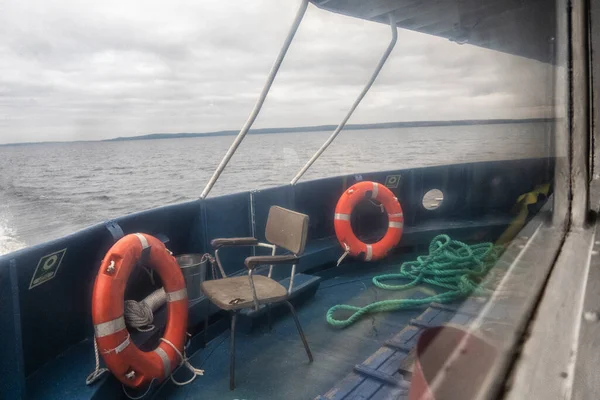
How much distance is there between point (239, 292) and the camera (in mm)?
2207

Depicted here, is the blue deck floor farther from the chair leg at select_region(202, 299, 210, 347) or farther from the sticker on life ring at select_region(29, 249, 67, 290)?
the sticker on life ring at select_region(29, 249, 67, 290)

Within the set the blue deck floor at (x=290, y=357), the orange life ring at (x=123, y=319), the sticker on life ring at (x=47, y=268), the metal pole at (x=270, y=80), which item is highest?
the metal pole at (x=270, y=80)

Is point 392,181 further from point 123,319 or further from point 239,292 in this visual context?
point 123,319

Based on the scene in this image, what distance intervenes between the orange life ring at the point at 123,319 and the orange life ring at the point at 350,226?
5.65ft

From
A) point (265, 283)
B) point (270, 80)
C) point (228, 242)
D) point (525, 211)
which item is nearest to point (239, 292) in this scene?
point (265, 283)

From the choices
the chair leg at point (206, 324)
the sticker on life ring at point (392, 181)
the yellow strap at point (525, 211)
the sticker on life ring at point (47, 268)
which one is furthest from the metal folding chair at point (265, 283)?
the sticker on life ring at point (392, 181)

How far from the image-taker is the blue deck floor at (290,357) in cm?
207

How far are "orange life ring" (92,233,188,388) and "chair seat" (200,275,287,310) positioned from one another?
7.3 inches

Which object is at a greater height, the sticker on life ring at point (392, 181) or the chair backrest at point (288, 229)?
the sticker on life ring at point (392, 181)

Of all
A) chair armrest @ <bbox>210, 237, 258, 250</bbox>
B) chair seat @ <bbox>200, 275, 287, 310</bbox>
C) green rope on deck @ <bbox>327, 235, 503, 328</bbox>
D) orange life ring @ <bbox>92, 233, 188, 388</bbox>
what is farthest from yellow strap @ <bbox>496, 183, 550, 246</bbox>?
orange life ring @ <bbox>92, 233, 188, 388</bbox>

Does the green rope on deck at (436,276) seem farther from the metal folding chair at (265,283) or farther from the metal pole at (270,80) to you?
the metal pole at (270,80)

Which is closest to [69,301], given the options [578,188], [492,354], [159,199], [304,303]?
[304,303]

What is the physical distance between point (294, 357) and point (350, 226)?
154 cm

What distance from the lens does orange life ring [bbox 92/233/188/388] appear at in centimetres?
180
